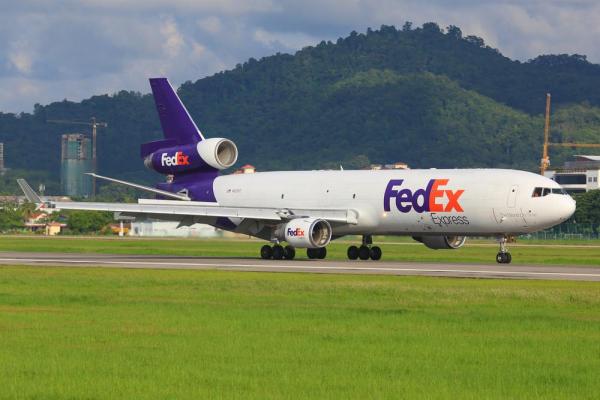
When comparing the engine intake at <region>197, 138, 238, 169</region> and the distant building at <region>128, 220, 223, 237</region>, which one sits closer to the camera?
the engine intake at <region>197, 138, 238, 169</region>

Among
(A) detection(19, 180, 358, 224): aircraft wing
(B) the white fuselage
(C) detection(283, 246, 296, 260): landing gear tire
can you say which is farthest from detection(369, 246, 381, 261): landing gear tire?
(C) detection(283, 246, 296, 260): landing gear tire

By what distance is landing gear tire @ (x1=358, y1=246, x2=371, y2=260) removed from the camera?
59531mm

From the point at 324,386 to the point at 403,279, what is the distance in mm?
22438

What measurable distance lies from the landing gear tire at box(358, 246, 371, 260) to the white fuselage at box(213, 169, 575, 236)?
45.5 inches

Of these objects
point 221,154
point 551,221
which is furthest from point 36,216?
point 551,221

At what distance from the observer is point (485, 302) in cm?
3145

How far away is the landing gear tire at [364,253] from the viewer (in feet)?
195

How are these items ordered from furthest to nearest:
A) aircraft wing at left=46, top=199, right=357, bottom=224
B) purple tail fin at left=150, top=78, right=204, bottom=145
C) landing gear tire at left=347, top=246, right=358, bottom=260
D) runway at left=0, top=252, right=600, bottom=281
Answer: purple tail fin at left=150, top=78, right=204, bottom=145 → landing gear tire at left=347, top=246, right=358, bottom=260 → aircraft wing at left=46, top=199, right=357, bottom=224 → runway at left=0, top=252, right=600, bottom=281

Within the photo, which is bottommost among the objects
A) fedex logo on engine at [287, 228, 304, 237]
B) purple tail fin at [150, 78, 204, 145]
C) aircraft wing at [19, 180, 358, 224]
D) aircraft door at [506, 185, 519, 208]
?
fedex logo on engine at [287, 228, 304, 237]

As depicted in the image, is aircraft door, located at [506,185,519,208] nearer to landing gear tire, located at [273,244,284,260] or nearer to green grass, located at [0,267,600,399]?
landing gear tire, located at [273,244,284,260]

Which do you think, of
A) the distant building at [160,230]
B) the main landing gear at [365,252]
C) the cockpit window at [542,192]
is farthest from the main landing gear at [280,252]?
the distant building at [160,230]

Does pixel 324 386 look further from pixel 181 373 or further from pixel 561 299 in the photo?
pixel 561 299

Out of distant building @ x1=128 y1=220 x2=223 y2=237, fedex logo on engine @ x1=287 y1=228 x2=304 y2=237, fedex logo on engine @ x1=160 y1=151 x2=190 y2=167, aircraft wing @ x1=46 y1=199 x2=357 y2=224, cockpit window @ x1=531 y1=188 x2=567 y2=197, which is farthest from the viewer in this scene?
distant building @ x1=128 y1=220 x2=223 y2=237

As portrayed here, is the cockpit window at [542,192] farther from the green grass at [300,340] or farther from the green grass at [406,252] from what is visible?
the green grass at [300,340]
